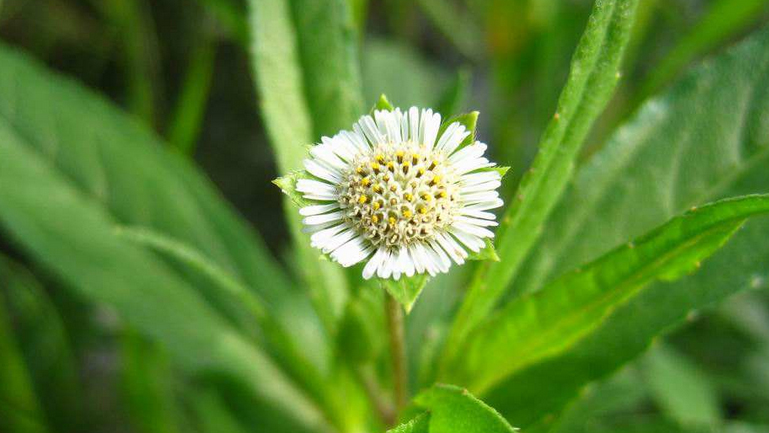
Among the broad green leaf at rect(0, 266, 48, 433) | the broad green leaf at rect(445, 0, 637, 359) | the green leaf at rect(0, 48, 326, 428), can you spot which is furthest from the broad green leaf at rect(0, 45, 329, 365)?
the broad green leaf at rect(445, 0, 637, 359)

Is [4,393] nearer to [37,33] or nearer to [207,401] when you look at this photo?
[207,401]

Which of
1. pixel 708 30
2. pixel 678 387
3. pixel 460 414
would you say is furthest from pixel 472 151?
pixel 708 30

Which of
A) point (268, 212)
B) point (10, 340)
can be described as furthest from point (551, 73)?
point (10, 340)

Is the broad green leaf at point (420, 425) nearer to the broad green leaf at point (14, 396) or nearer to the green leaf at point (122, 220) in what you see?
the green leaf at point (122, 220)

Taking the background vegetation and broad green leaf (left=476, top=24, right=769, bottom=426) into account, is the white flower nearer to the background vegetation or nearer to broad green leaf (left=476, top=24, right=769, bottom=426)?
the background vegetation

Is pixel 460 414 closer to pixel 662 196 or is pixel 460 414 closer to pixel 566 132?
pixel 566 132
